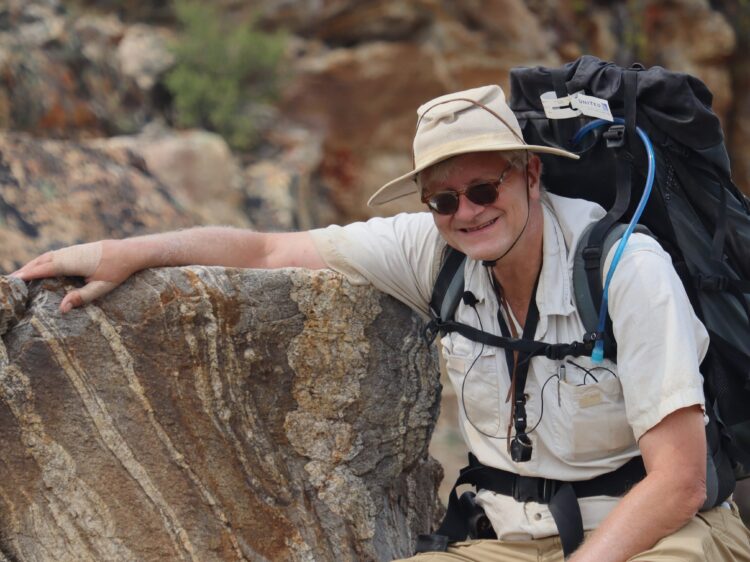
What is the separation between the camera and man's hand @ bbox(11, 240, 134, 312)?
3465 millimetres

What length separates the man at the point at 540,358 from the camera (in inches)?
123

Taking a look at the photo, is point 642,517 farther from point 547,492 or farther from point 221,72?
point 221,72

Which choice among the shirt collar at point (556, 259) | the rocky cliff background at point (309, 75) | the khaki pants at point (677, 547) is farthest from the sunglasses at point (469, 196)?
the rocky cliff background at point (309, 75)

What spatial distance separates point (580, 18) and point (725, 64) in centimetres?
263

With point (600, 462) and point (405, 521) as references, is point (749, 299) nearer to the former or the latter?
point (600, 462)

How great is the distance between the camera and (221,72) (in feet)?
43.3

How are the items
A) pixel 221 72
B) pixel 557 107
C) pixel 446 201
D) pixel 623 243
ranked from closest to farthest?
pixel 623 243 → pixel 446 201 → pixel 557 107 → pixel 221 72

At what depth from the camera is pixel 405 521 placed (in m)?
4.26

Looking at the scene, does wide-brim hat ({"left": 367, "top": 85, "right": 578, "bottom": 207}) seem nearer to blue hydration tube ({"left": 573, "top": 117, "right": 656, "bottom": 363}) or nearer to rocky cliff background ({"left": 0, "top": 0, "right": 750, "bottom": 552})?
blue hydration tube ({"left": 573, "top": 117, "right": 656, "bottom": 363})

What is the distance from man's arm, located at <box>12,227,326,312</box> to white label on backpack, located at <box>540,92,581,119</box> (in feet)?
3.80

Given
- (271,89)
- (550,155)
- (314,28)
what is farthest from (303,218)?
(550,155)

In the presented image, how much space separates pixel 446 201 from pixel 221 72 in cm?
1037

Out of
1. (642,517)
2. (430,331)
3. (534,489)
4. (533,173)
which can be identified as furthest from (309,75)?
(642,517)

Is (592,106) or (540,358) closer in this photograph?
(540,358)
